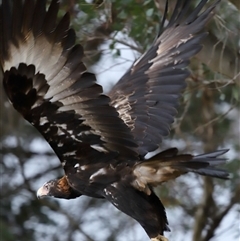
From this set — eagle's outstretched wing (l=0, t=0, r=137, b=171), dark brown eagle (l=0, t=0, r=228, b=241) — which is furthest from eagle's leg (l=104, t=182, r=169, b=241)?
eagle's outstretched wing (l=0, t=0, r=137, b=171)

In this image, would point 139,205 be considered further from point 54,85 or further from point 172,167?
point 54,85

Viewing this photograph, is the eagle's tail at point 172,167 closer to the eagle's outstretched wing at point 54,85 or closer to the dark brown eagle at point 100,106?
the dark brown eagle at point 100,106

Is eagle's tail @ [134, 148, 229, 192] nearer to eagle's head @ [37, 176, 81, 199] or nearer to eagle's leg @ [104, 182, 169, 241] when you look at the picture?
eagle's leg @ [104, 182, 169, 241]

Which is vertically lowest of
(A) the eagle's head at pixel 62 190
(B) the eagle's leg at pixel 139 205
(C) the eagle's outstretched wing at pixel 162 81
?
(B) the eagle's leg at pixel 139 205

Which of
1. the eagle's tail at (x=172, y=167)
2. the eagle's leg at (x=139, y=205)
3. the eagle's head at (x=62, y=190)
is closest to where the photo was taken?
the eagle's tail at (x=172, y=167)

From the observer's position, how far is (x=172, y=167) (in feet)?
16.8

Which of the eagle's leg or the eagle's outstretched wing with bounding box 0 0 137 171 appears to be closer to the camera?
the eagle's outstretched wing with bounding box 0 0 137 171

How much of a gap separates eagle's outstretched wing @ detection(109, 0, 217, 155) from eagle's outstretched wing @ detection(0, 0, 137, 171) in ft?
1.29

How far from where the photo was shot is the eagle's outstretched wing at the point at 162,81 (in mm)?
5477

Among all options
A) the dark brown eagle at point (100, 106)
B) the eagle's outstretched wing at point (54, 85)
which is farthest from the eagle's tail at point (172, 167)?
the eagle's outstretched wing at point (54, 85)

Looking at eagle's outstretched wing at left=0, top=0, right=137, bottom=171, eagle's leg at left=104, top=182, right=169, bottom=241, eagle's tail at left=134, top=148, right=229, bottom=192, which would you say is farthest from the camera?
eagle's leg at left=104, top=182, right=169, bottom=241

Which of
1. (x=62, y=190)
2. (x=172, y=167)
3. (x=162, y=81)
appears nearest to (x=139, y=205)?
(x=172, y=167)

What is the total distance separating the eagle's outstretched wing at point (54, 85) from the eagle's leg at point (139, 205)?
198 mm

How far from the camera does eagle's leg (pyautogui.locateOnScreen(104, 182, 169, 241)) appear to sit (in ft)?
17.2
